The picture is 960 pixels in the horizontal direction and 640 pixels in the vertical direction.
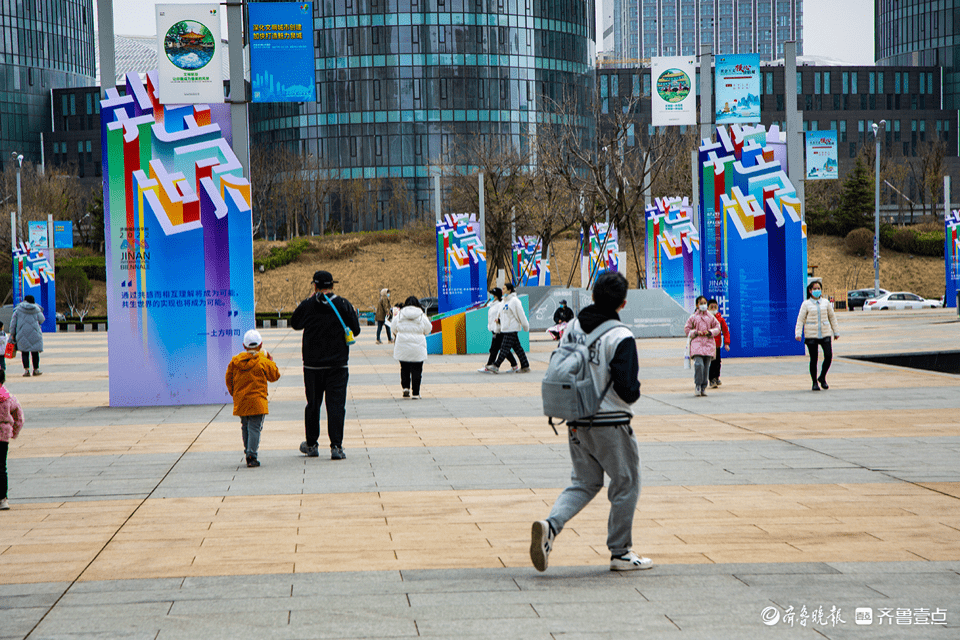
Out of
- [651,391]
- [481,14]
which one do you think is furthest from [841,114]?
[651,391]

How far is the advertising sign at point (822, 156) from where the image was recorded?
123 feet

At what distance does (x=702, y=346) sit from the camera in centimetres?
1472

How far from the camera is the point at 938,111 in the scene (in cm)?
10088

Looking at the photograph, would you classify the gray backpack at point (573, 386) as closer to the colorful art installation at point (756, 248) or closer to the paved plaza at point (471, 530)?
the paved plaza at point (471, 530)

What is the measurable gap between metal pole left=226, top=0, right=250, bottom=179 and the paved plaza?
4.08 metres

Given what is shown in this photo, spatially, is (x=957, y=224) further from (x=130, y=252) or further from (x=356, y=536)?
(x=356, y=536)

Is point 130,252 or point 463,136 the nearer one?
point 130,252

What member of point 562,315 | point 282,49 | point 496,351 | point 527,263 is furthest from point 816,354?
point 527,263

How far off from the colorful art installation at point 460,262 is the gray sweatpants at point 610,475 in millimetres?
35758

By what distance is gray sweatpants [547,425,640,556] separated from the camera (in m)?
5.26

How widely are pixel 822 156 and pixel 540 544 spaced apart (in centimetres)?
3565

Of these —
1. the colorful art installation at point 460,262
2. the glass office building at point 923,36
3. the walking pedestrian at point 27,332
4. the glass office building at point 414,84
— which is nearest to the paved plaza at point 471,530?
the walking pedestrian at point 27,332

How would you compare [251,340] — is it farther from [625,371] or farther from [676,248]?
[676,248]

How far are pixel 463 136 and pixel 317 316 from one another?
76184 mm
